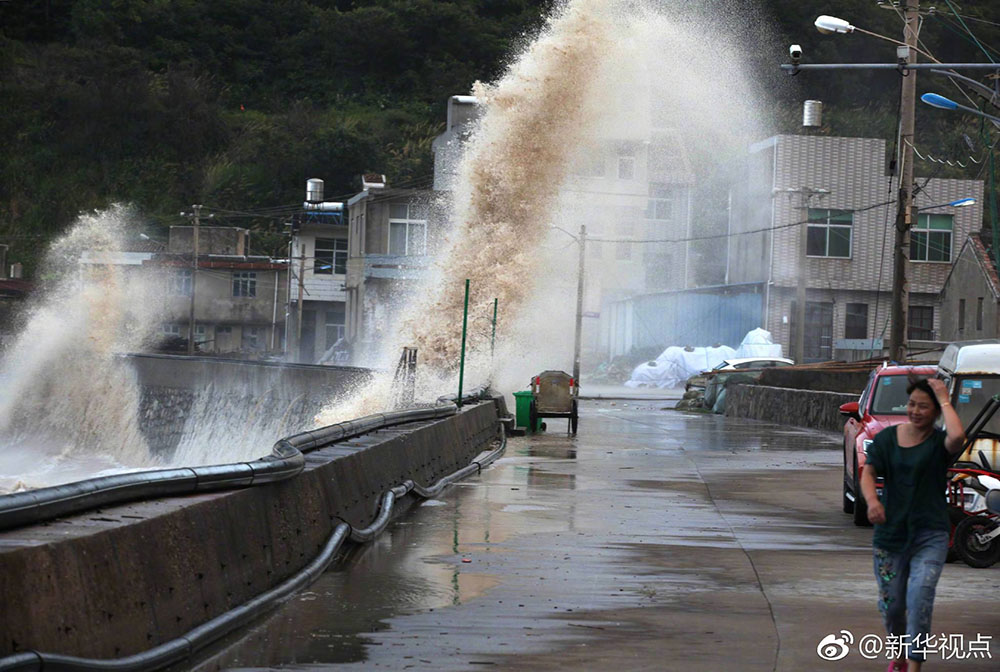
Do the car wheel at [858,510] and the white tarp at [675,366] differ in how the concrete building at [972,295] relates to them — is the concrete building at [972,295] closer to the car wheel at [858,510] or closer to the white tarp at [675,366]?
the white tarp at [675,366]

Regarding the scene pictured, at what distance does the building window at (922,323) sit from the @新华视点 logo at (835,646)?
54430mm

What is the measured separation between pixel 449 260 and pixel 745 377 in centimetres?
1096

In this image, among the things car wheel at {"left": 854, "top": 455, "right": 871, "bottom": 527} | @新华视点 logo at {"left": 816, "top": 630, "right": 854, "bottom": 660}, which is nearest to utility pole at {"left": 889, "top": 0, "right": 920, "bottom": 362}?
car wheel at {"left": 854, "top": 455, "right": 871, "bottom": 527}

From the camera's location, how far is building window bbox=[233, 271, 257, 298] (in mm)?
84125

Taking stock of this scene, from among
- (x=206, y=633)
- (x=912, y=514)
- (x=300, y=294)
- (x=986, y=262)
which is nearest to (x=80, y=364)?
(x=300, y=294)

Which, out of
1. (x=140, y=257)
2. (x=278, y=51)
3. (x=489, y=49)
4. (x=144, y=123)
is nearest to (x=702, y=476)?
(x=140, y=257)

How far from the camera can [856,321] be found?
2427 inches

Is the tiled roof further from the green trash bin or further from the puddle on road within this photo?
the puddle on road

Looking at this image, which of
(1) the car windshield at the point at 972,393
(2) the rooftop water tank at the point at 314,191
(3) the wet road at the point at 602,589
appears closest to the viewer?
(3) the wet road at the point at 602,589

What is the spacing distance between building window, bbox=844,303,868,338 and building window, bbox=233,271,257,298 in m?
36.2

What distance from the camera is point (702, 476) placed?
20953 mm

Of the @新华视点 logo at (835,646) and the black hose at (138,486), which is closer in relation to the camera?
the black hose at (138,486)

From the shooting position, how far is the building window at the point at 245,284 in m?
84.1

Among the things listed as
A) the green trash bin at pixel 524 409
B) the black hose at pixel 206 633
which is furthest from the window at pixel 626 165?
the black hose at pixel 206 633
